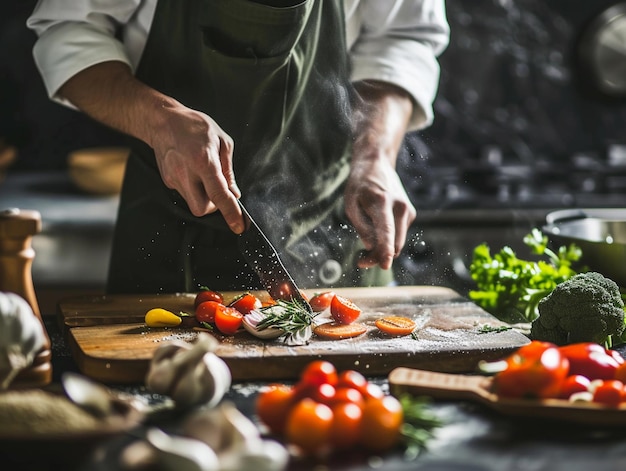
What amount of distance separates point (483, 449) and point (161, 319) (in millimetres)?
773

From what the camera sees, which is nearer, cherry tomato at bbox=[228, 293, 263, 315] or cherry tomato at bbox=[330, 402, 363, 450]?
cherry tomato at bbox=[330, 402, 363, 450]

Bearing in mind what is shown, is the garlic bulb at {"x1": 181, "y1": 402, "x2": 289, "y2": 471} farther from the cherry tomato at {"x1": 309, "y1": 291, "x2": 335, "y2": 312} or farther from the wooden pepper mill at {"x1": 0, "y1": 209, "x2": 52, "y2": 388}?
the cherry tomato at {"x1": 309, "y1": 291, "x2": 335, "y2": 312}

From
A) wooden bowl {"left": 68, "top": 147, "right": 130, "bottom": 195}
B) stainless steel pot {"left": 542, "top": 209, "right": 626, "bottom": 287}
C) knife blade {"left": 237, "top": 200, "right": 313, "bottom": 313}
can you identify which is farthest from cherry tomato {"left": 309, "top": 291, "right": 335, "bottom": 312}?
wooden bowl {"left": 68, "top": 147, "right": 130, "bottom": 195}

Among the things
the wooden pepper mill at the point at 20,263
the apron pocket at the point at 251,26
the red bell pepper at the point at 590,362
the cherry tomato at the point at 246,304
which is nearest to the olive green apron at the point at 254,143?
the apron pocket at the point at 251,26

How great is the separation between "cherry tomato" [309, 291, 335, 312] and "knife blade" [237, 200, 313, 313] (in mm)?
29

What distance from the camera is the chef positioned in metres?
2.02

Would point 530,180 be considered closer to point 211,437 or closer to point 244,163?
point 244,163

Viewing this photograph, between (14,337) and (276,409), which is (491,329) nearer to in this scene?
(276,409)

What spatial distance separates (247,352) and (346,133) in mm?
768

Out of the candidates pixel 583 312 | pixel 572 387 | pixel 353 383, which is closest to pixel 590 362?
pixel 572 387

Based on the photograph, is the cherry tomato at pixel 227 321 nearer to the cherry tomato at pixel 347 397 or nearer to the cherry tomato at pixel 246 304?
the cherry tomato at pixel 246 304

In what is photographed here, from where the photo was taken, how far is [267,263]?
1.92 meters

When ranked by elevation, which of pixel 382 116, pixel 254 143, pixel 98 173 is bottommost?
pixel 98 173

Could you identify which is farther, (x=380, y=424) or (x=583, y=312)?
(x=583, y=312)
